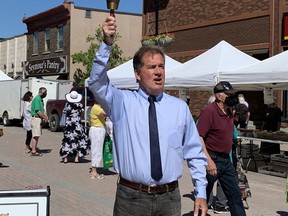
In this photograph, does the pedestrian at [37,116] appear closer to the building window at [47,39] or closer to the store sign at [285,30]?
the store sign at [285,30]

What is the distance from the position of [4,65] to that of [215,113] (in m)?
40.8

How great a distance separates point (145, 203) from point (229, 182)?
2.82 meters

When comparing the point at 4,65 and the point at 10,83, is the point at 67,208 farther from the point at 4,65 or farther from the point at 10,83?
the point at 4,65

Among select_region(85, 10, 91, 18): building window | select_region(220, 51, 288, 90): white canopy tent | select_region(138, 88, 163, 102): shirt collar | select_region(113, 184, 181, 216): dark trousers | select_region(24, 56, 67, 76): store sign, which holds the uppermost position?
select_region(85, 10, 91, 18): building window

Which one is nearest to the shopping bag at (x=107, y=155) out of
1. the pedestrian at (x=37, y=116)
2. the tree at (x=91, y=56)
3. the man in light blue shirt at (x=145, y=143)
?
the pedestrian at (x=37, y=116)

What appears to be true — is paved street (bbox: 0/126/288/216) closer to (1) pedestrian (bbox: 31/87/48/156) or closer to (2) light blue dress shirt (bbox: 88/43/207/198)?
(1) pedestrian (bbox: 31/87/48/156)

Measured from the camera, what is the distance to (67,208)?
696 centimetres

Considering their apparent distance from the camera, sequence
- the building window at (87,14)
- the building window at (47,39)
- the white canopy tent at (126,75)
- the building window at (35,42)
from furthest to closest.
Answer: the building window at (35,42)
the building window at (47,39)
the building window at (87,14)
the white canopy tent at (126,75)

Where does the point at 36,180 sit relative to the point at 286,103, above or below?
below

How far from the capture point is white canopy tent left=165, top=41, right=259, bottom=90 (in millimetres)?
11922

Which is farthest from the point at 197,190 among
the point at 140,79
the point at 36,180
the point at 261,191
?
the point at 36,180

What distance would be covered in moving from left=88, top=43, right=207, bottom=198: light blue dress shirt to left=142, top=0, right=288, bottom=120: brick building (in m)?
16.4

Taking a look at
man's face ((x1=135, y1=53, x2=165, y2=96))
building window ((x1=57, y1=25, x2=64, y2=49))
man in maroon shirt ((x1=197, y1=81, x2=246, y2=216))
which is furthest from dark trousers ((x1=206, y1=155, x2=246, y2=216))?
building window ((x1=57, y1=25, x2=64, y2=49))

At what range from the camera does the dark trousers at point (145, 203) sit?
10.4ft
